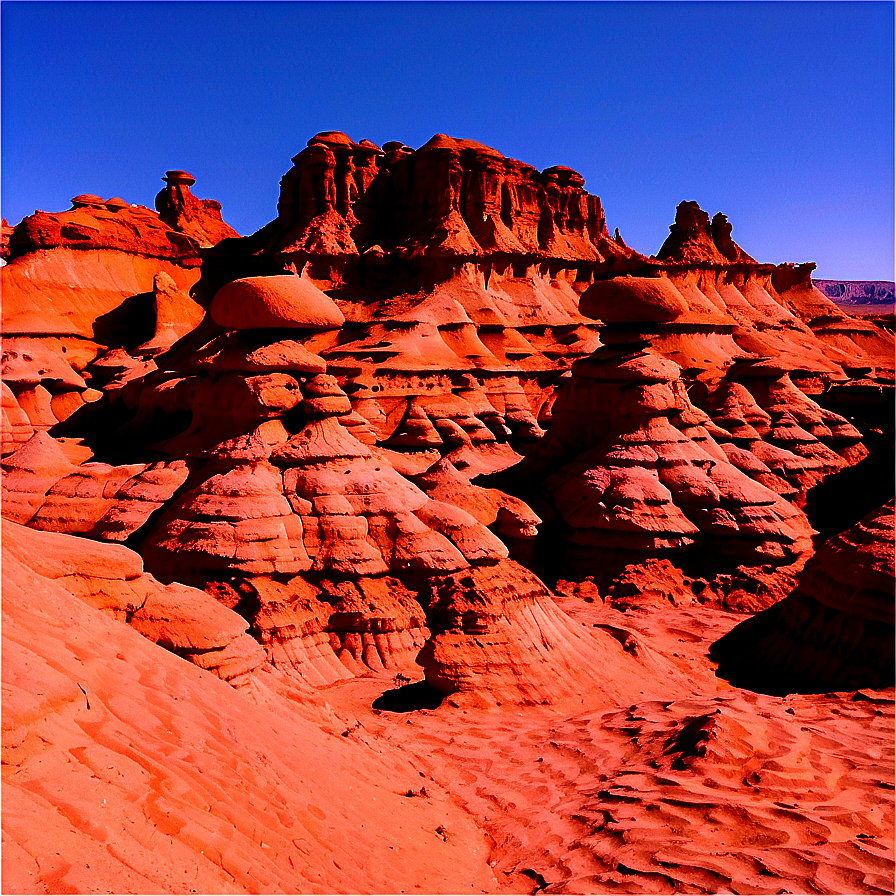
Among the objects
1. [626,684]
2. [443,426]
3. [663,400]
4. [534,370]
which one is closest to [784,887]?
[626,684]

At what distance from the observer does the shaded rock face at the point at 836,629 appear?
7.39 m

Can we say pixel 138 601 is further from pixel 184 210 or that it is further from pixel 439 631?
pixel 184 210

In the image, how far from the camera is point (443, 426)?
17.8m

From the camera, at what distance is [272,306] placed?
10047mm

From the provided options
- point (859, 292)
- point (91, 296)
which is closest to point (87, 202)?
point (91, 296)

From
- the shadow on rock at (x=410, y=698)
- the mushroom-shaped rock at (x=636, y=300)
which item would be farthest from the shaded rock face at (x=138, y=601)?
the mushroom-shaped rock at (x=636, y=300)

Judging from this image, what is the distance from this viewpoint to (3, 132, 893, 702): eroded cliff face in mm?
8305

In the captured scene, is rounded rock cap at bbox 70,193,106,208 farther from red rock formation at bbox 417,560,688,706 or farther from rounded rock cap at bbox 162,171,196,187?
red rock formation at bbox 417,560,688,706

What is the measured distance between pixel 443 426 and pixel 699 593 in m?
7.78

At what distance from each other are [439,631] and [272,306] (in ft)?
16.4

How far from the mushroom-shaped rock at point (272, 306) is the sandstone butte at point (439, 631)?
4 cm

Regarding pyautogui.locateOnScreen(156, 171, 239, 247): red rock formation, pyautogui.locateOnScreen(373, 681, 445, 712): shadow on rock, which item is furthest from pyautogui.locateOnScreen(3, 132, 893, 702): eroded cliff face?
pyautogui.locateOnScreen(156, 171, 239, 247): red rock formation

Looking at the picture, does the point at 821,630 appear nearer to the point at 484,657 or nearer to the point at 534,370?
the point at 484,657

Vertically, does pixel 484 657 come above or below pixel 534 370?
below
